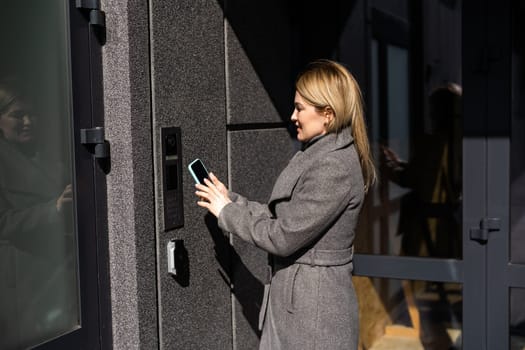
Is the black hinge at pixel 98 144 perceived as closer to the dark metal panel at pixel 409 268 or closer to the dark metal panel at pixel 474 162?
the dark metal panel at pixel 409 268

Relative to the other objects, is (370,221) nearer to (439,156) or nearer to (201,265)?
(439,156)

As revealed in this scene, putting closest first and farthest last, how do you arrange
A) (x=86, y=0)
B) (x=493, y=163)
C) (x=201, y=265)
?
1. (x=86, y=0)
2. (x=201, y=265)
3. (x=493, y=163)

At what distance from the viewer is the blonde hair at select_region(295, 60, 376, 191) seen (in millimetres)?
2857

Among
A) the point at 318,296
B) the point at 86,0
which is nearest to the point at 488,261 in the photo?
the point at 318,296

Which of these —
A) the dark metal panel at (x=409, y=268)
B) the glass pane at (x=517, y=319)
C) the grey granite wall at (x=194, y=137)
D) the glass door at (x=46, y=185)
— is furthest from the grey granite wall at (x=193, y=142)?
the glass pane at (x=517, y=319)

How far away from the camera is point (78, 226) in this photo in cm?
275

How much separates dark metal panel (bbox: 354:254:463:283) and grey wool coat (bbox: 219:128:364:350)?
1112 mm

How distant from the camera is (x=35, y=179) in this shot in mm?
2625

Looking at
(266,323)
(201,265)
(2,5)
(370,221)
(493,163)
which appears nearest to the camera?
(2,5)

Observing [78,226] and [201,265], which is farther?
[201,265]

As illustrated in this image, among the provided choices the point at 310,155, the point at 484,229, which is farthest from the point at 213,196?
the point at 484,229

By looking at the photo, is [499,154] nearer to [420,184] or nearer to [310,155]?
[420,184]

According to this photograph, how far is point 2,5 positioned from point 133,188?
82cm

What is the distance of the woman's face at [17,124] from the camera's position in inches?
97.5
